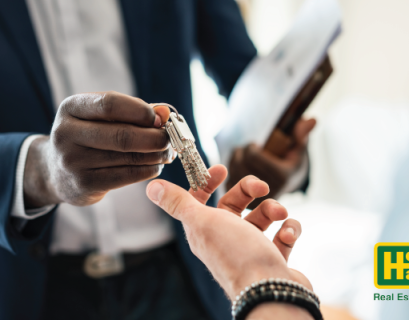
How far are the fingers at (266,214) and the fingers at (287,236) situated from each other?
1 centimetres

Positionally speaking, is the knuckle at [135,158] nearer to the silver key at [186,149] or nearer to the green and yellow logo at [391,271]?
the silver key at [186,149]

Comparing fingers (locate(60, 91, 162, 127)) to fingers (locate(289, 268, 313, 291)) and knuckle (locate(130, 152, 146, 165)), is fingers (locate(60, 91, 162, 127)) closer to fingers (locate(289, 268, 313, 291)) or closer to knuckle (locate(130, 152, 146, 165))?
knuckle (locate(130, 152, 146, 165))

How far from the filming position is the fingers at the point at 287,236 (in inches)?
11.4

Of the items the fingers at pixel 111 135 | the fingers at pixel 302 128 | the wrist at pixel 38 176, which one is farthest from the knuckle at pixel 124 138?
the fingers at pixel 302 128

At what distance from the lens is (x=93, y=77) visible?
18.5 inches

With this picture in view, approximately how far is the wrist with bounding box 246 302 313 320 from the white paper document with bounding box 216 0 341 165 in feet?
1.03

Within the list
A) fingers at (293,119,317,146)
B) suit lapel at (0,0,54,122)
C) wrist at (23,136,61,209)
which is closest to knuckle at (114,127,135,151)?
wrist at (23,136,61,209)

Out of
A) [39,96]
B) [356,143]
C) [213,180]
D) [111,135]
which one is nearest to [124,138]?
[111,135]

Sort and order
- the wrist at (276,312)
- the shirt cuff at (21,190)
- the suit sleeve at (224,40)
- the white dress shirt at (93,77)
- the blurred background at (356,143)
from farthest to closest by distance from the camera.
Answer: the blurred background at (356,143) → the suit sleeve at (224,40) → the white dress shirt at (93,77) → the shirt cuff at (21,190) → the wrist at (276,312)

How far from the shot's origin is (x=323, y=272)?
33.3 inches

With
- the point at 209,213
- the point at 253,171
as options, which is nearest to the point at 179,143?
the point at 209,213

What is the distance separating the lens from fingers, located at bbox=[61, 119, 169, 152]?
254 millimetres

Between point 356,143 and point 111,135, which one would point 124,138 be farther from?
point 356,143

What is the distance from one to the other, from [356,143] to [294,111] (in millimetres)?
905
